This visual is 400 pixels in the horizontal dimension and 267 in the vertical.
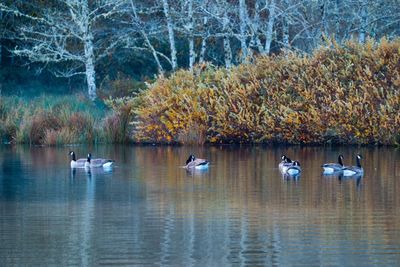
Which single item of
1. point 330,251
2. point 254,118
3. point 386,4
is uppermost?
point 386,4

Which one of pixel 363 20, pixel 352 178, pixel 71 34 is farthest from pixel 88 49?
pixel 352 178

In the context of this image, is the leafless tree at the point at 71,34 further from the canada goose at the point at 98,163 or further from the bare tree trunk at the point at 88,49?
the canada goose at the point at 98,163

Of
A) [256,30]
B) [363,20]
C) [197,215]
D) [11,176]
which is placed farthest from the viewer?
[363,20]

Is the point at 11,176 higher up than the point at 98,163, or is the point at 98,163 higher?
the point at 98,163

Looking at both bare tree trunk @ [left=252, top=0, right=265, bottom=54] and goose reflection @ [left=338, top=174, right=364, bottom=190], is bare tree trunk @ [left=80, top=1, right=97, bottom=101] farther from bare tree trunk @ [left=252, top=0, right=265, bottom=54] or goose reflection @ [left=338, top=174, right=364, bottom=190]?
goose reflection @ [left=338, top=174, right=364, bottom=190]

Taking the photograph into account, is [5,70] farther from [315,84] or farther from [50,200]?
[50,200]

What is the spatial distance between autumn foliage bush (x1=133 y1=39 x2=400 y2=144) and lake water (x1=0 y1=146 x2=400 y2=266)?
520cm

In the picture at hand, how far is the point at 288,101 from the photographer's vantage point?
122 ft

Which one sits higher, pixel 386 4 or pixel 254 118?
pixel 386 4

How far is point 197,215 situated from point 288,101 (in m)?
17.7

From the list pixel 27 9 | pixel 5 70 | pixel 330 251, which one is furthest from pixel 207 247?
pixel 5 70

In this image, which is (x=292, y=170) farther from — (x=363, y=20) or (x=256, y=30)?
(x=363, y=20)

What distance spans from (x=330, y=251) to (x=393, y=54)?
21122mm

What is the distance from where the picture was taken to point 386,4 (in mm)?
43719
